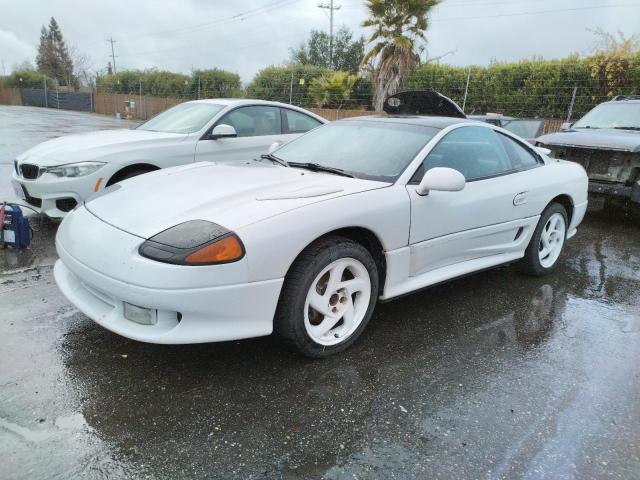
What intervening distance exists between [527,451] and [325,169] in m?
2.10

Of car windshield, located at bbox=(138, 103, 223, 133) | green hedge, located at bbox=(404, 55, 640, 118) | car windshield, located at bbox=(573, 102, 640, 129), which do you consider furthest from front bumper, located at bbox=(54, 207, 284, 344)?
green hedge, located at bbox=(404, 55, 640, 118)

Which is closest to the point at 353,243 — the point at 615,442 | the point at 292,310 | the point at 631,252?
the point at 292,310

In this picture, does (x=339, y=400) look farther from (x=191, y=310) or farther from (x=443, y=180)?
(x=443, y=180)

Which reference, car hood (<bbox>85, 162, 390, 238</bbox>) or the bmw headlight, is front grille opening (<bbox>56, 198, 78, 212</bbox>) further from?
car hood (<bbox>85, 162, 390, 238</bbox>)

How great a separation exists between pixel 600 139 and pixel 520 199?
11.7ft

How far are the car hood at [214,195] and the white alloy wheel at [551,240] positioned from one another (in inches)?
84.8

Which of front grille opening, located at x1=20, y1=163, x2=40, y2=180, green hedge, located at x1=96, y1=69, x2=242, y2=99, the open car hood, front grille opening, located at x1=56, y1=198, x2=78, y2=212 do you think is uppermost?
green hedge, located at x1=96, y1=69, x2=242, y2=99

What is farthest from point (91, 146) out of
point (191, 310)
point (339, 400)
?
point (339, 400)

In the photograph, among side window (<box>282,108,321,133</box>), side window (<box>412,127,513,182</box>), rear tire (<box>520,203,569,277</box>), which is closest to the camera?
side window (<box>412,127,513,182</box>)

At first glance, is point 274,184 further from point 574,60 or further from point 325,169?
point 574,60

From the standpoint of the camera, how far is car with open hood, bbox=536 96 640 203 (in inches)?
250

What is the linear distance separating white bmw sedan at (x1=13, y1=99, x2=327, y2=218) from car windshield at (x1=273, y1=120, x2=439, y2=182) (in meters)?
1.92

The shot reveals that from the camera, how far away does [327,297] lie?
9.39 ft

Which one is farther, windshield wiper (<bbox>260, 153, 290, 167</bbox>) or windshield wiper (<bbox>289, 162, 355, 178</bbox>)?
windshield wiper (<bbox>260, 153, 290, 167</bbox>)
